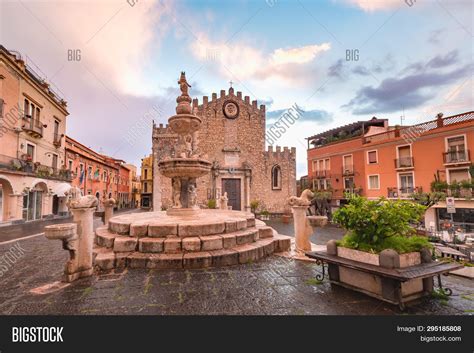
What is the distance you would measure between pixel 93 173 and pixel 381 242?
32284 millimetres

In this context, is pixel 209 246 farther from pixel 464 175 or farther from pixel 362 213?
pixel 464 175

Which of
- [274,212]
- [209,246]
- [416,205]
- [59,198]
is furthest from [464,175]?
[59,198]

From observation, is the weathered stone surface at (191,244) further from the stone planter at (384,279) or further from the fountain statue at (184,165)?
the stone planter at (384,279)

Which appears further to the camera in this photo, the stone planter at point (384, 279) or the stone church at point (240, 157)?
the stone church at point (240, 157)

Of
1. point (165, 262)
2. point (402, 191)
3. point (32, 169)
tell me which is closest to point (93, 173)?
point (32, 169)

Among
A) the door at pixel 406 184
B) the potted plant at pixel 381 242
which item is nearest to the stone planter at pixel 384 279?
the potted plant at pixel 381 242

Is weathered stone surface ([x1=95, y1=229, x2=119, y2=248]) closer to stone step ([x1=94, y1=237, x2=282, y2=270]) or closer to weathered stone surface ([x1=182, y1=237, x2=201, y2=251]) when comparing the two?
stone step ([x1=94, y1=237, x2=282, y2=270])

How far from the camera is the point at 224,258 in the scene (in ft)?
14.4

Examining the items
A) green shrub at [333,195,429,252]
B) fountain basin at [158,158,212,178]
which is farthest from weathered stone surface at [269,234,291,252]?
fountain basin at [158,158,212,178]

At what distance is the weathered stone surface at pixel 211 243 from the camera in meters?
4.61

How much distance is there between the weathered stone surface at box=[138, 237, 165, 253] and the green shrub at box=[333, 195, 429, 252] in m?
3.39

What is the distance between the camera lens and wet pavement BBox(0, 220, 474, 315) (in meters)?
2.66

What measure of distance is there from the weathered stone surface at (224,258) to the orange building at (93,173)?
77.5 feet
